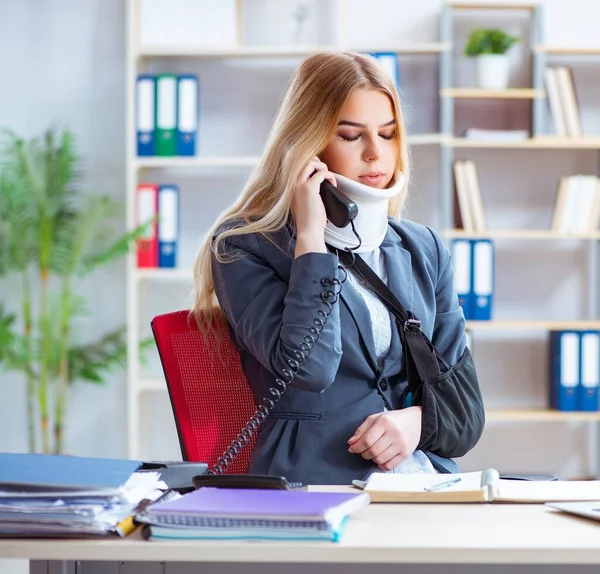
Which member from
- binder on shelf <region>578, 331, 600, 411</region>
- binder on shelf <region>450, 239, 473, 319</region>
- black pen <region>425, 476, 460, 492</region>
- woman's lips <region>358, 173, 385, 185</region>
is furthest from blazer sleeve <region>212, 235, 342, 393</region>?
binder on shelf <region>578, 331, 600, 411</region>

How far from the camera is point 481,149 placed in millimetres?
4332

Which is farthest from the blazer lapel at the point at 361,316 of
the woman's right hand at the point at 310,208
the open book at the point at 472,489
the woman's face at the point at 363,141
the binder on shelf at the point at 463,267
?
the binder on shelf at the point at 463,267

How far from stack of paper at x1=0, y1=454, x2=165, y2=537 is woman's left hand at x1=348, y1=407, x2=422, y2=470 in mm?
579

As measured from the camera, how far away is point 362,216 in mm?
1819

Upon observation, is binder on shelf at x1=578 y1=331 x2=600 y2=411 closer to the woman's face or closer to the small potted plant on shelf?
the small potted plant on shelf

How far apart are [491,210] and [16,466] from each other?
136 inches

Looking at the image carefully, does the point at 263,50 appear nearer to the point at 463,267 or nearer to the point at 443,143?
the point at 443,143

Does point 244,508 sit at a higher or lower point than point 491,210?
lower

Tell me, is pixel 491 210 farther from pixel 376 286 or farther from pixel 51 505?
pixel 51 505

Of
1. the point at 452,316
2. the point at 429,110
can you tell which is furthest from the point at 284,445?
the point at 429,110

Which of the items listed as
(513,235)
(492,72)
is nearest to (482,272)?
(513,235)

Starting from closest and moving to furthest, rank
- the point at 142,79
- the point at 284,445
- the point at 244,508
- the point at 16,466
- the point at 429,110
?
the point at 244,508 → the point at 16,466 → the point at 284,445 → the point at 142,79 → the point at 429,110

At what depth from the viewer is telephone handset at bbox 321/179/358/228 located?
1.76 metres

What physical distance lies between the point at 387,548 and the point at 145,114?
3.27 metres
